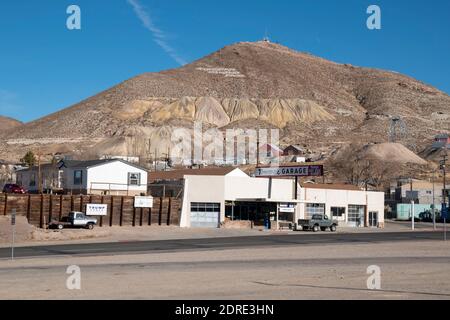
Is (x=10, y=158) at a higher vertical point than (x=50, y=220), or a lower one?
higher

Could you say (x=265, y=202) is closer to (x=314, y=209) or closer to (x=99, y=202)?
(x=314, y=209)

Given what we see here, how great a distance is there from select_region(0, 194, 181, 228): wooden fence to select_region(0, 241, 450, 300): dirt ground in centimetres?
2404

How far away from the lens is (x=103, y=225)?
196 feet

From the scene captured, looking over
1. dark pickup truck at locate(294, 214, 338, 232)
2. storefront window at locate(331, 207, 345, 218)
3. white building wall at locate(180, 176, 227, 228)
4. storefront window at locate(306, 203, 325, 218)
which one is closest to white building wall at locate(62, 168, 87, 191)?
white building wall at locate(180, 176, 227, 228)

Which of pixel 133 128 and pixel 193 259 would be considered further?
pixel 133 128

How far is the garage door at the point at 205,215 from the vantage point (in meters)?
65.6

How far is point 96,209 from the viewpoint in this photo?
194 feet

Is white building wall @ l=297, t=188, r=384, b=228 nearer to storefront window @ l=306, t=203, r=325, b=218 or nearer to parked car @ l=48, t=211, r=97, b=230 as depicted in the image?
storefront window @ l=306, t=203, r=325, b=218

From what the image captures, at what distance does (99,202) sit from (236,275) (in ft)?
120

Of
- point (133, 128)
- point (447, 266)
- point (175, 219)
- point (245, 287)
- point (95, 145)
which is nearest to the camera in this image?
point (245, 287)

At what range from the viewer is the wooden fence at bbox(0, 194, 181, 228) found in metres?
55.8
